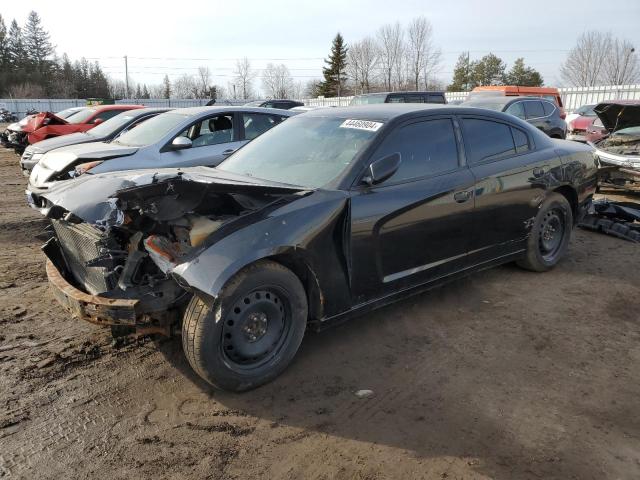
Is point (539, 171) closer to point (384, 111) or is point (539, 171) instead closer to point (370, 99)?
point (384, 111)

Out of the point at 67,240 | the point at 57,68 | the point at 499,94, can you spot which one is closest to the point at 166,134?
the point at 67,240

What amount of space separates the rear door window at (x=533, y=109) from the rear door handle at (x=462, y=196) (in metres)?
9.96

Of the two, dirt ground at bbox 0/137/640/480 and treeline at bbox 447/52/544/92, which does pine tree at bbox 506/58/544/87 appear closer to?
treeline at bbox 447/52/544/92

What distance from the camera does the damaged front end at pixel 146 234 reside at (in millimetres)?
2947

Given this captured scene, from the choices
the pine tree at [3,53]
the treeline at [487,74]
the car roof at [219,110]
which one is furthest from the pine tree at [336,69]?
the car roof at [219,110]

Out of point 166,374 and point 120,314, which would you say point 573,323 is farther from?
point 120,314

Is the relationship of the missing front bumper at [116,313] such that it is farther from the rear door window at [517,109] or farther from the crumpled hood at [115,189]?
the rear door window at [517,109]

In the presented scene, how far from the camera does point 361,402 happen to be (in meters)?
3.01

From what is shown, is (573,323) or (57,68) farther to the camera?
(57,68)

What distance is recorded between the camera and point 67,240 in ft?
12.1

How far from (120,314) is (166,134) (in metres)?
4.99

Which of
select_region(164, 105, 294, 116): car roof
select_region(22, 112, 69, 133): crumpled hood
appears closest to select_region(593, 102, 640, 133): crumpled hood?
select_region(164, 105, 294, 116): car roof

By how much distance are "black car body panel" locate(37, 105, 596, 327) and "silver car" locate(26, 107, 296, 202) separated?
312 cm

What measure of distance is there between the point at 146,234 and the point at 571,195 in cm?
442
